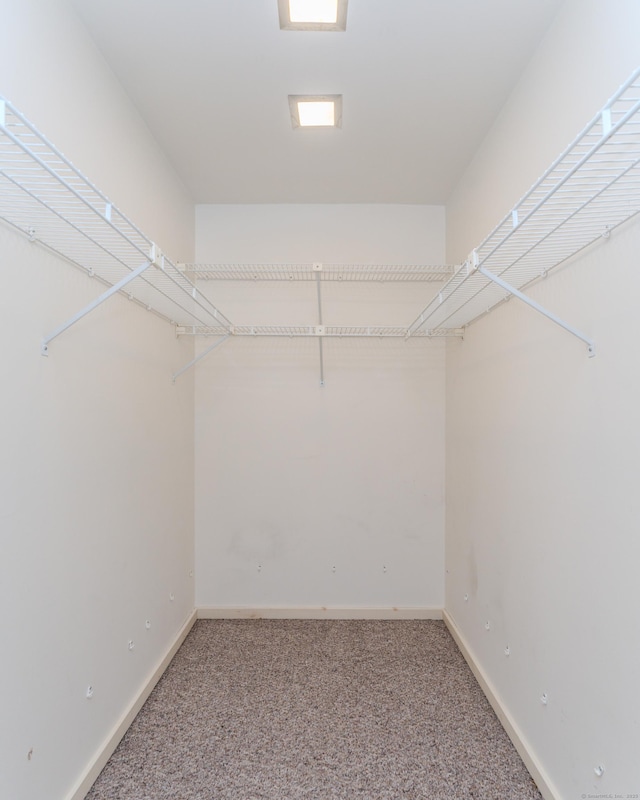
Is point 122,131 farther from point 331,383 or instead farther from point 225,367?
point 331,383

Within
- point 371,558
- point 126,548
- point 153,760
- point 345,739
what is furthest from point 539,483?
point 153,760

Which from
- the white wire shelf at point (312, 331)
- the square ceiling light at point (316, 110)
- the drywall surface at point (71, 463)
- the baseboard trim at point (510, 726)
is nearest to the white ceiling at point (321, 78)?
the square ceiling light at point (316, 110)

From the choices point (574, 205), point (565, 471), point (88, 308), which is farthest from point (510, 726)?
point (88, 308)

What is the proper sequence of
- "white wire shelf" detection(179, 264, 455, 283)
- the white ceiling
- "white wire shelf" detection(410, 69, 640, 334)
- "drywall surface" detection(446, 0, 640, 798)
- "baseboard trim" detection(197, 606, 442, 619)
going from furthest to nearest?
"baseboard trim" detection(197, 606, 442, 619)
"white wire shelf" detection(179, 264, 455, 283)
the white ceiling
"drywall surface" detection(446, 0, 640, 798)
"white wire shelf" detection(410, 69, 640, 334)

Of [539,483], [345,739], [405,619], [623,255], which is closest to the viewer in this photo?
[623,255]

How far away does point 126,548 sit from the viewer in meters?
1.81

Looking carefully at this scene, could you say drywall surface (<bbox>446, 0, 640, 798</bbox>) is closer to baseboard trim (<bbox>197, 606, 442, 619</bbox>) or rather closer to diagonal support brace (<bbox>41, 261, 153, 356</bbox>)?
baseboard trim (<bbox>197, 606, 442, 619</bbox>)

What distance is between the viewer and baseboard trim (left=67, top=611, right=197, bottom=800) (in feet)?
4.78

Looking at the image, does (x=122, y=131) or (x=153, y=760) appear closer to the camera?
(x=153, y=760)

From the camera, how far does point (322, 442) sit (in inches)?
108

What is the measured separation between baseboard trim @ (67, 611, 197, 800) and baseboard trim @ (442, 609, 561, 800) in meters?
1.57

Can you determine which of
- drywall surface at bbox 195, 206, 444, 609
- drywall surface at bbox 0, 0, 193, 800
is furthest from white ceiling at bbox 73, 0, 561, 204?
drywall surface at bbox 195, 206, 444, 609

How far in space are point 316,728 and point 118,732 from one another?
0.80 meters

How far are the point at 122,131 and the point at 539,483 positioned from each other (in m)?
2.17
